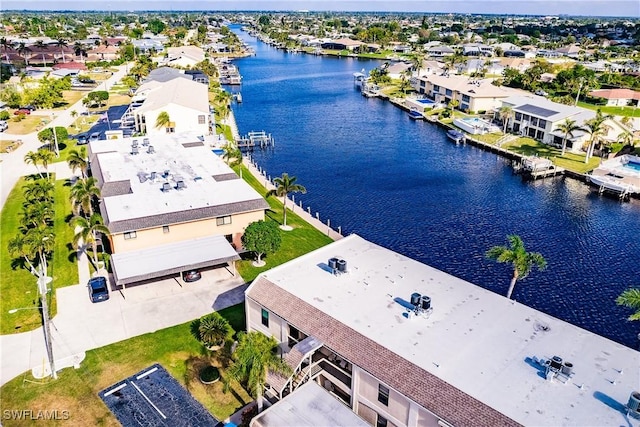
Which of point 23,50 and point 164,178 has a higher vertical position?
point 23,50

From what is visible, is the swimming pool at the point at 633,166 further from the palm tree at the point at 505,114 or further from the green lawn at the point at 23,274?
the green lawn at the point at 23,274

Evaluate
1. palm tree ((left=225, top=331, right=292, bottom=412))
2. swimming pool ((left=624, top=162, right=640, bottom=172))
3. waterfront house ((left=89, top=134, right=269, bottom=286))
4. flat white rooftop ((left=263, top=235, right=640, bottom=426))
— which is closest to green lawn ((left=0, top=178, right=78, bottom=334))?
waterfront house ((left=89, top=134, right=269, bottom=286))

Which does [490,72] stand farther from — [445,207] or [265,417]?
[265,417]

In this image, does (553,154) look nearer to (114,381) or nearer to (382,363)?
(382,363)

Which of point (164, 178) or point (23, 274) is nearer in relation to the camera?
point (23, 274)

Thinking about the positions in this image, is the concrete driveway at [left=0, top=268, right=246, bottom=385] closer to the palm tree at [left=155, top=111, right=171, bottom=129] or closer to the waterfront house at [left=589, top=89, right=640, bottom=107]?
the palm tree at [left=155, top=111, right=171, bottom=129]


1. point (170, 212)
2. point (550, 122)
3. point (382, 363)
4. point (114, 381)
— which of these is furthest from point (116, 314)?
point (550, 122)

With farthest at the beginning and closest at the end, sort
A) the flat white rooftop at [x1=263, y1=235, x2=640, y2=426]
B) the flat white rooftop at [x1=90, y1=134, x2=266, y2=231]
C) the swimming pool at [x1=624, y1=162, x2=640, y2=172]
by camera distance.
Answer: the swimming pool at [x1=624, y1=162, x2=640, y2=172], the flat white rooftop at [x1=90, y1=134, x2=266, y2=231], the flat white rooftop at [x1=263, y1=235, x2=640, y2=426]

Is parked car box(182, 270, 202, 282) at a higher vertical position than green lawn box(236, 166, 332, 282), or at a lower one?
higher
